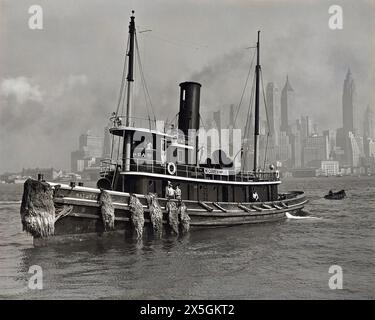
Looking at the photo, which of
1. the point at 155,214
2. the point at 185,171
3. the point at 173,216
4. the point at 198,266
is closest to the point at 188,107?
the point at 185,171

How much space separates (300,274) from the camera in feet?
43.3

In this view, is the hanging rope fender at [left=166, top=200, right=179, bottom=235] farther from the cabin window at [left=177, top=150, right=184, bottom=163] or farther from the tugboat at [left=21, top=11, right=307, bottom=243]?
the cabin window at [left=177, top=150, right=184, bottom=163]

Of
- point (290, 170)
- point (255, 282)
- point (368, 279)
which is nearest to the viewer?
point (255, 282)

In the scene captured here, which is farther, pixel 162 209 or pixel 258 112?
pixel 258 112

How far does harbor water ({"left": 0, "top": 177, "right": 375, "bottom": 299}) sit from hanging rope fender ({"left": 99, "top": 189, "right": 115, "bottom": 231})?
0.79 metres

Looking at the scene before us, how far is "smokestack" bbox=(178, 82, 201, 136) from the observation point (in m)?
25.1

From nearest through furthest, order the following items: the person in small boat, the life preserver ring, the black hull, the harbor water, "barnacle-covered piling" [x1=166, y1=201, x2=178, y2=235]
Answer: the harbor water < the black hull < "barnacle-covered piling" [x1=166, y1=201, x2=178, y2=235] < the person in small boat < the life preserver ring

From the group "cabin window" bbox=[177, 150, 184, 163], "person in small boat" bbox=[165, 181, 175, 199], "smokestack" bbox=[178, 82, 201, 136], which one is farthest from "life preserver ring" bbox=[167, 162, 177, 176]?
"smokestack" bbox=[178, 82, 201, 136]

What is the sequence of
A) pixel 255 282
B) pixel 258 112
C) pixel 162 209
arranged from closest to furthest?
pixel 255 282 < pixel 162 209 < pixel 258 112

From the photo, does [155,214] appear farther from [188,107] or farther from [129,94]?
[188,107]
